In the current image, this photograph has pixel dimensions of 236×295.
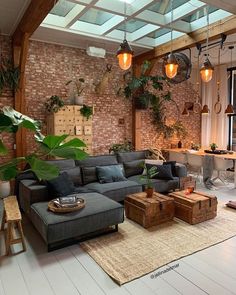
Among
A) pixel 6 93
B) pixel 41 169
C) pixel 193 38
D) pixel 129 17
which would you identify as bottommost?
pixel 41 169

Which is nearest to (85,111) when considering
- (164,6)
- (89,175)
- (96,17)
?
(89,175)

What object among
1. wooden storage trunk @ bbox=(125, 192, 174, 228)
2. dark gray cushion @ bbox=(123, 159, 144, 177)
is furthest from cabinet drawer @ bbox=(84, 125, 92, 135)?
wooden storage trunk @ bbox=(125, 192, 174, 228)

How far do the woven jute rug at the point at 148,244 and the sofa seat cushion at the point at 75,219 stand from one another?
0.72ft

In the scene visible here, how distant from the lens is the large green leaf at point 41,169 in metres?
1.08

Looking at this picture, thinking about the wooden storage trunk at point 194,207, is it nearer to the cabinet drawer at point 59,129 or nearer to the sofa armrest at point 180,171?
the sofa armrest at point 180,171

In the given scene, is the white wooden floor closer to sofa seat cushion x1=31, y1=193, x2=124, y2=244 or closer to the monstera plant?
sofa seat cushion x1=31, y1=193, x2=124, y2=244

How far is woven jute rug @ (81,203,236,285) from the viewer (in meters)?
2.59

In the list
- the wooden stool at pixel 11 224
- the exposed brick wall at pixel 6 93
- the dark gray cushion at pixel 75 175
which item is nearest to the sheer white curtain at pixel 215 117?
the dark gray cushion at pixel 75 175

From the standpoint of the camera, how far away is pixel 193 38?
5133 mm

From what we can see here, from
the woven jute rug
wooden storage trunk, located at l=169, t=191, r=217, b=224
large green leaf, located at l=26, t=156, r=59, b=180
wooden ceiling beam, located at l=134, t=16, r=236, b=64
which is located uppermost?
wooden ceiling beam, located at l=134, t=16, r=236, b=64

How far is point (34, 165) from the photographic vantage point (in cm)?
107

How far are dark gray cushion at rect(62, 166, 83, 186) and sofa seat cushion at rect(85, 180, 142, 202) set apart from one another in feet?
0.63

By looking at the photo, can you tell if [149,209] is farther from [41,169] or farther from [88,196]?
[41,169]

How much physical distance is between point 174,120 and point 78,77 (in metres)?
3.36
